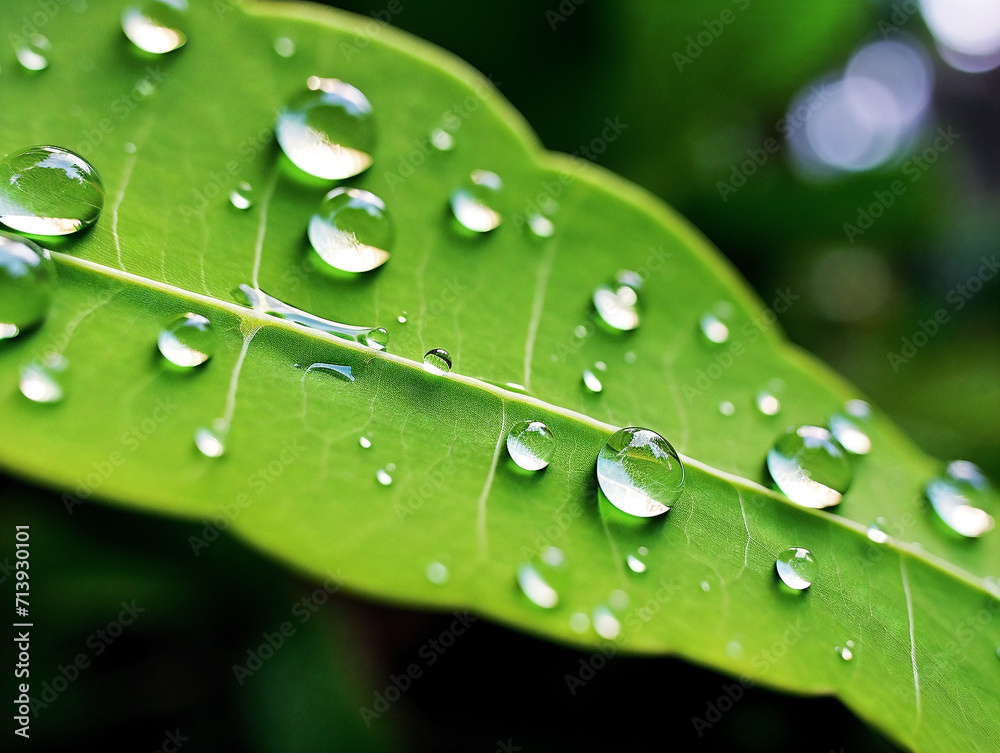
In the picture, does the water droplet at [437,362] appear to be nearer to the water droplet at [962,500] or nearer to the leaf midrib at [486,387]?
the leaf midrib at [486,387]

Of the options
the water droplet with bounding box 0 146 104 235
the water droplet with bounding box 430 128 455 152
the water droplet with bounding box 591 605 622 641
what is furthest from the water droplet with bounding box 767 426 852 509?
the water droplet with bounding box 0 146 104 235

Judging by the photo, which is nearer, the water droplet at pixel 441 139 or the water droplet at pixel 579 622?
the water droplet at pixel 579 622

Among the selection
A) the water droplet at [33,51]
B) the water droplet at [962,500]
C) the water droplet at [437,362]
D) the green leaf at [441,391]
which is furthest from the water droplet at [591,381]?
the water droplet at [33,51]

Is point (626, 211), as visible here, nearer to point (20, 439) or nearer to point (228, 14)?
point (228, 14)

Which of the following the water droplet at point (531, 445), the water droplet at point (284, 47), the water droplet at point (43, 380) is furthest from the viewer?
the water droplet at point (284, 47)

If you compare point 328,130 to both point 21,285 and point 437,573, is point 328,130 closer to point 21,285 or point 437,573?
point 21,285

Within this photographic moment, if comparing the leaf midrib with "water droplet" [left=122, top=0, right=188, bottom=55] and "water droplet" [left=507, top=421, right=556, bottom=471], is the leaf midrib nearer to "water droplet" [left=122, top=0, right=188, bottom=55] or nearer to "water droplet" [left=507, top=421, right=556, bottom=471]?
"water droplet" [left=507, top=421, right=556, bottom=471]
